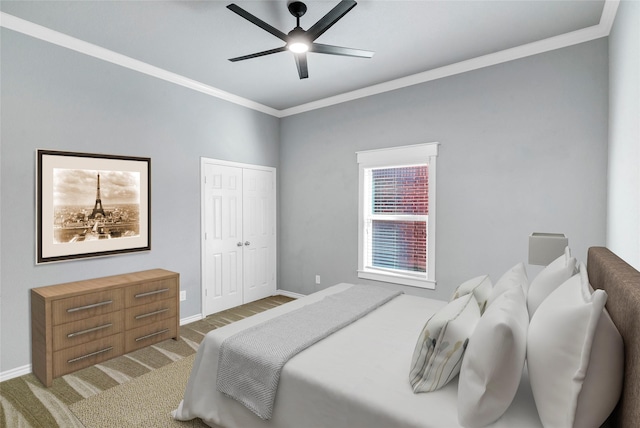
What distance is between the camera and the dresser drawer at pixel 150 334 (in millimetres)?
3080

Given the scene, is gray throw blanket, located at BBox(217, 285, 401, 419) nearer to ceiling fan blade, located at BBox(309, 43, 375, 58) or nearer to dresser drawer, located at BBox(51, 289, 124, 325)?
dresser drawer, located at BBox(51, 289, 124, 325)

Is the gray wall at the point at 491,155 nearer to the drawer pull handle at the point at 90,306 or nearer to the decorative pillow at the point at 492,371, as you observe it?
the decorative pillow at the point at 492,371

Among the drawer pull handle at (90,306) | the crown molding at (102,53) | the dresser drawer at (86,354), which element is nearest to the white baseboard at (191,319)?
the dresser drawer at (86,354)

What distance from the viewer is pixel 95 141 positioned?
318 centimetres

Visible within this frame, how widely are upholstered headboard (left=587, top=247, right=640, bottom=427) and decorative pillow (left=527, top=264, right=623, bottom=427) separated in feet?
0.12

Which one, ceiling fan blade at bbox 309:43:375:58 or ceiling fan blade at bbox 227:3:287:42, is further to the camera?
ceiling fan blade at bbox 309:43:375:58

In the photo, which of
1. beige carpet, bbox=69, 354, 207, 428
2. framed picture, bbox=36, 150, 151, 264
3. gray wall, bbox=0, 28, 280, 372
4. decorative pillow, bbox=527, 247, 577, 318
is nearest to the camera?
decorative pillow, bbox=527, 247, 577, 318

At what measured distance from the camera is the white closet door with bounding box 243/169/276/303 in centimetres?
470

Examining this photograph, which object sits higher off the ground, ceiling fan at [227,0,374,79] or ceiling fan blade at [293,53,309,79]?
ceiling fan at [227,0,374,79]

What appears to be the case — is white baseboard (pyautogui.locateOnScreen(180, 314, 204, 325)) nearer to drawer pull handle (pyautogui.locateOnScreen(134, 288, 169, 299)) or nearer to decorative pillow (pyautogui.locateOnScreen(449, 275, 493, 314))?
drawer pull handle (pyautogui.locateOnScreen(134, 288, 169, 299))

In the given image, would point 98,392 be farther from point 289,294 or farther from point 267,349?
point 289,294

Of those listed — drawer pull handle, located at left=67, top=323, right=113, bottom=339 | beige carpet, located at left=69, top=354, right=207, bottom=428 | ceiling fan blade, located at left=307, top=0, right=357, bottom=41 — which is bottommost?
beige carpet, located at left=69, top=354, right=207, bottom=428

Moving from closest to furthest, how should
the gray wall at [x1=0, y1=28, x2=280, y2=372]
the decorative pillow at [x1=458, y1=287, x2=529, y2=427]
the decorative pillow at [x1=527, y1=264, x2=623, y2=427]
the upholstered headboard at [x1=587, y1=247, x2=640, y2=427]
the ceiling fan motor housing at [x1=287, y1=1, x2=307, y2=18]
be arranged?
the upholstered headboard at [x1=587, y1=247, x2=640, y2=427]
the decorative pillow at [x1=527, y1=264, x2=623, y2=427]
the decorative pillow at [x1=458, y1=287, x2=529, y2=427]
the ceiling fan motor housing at [x1=287, y1=1, x2=307, y2=18]
the gray wall at [x1=0, y1=28, x2=280, y2=372]

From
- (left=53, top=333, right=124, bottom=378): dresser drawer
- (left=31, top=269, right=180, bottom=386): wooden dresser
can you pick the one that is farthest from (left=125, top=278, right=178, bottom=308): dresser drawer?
(left=53, top=333, right=124, bottom=378): dresser drawer
